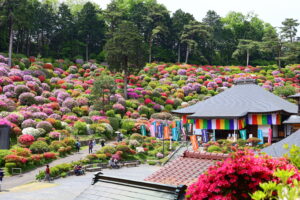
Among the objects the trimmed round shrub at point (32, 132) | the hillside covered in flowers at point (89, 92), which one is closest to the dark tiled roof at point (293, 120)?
the hillside covered in flowers at point (89, 92)

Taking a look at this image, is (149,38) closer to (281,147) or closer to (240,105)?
(240,105)

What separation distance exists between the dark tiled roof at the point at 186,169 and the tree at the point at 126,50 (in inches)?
1344

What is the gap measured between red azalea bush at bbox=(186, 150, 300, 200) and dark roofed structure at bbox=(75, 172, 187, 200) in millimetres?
2010

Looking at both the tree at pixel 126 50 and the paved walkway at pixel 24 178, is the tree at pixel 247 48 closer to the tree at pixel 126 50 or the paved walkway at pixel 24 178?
the tree at pixel 126 50

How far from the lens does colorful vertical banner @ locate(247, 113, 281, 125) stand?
1242 inches

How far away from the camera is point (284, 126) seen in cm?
3303

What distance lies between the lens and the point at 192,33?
226 ft

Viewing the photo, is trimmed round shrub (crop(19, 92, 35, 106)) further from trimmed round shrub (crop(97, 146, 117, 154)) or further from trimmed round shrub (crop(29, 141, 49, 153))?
trimmed round shrub (crop(97, 146, 117, 154))

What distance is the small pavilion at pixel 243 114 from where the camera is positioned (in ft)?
103

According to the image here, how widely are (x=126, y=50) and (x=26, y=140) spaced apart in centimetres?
2068

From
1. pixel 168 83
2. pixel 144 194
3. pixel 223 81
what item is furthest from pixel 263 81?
pixel 144 194

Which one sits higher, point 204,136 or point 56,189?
point 204,136

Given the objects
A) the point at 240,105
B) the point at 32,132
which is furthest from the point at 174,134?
the point at 32,132

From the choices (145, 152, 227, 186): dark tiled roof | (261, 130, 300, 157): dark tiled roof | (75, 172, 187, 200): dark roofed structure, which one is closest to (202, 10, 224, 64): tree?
(261, 130, 300, 157): dark tiled roof
